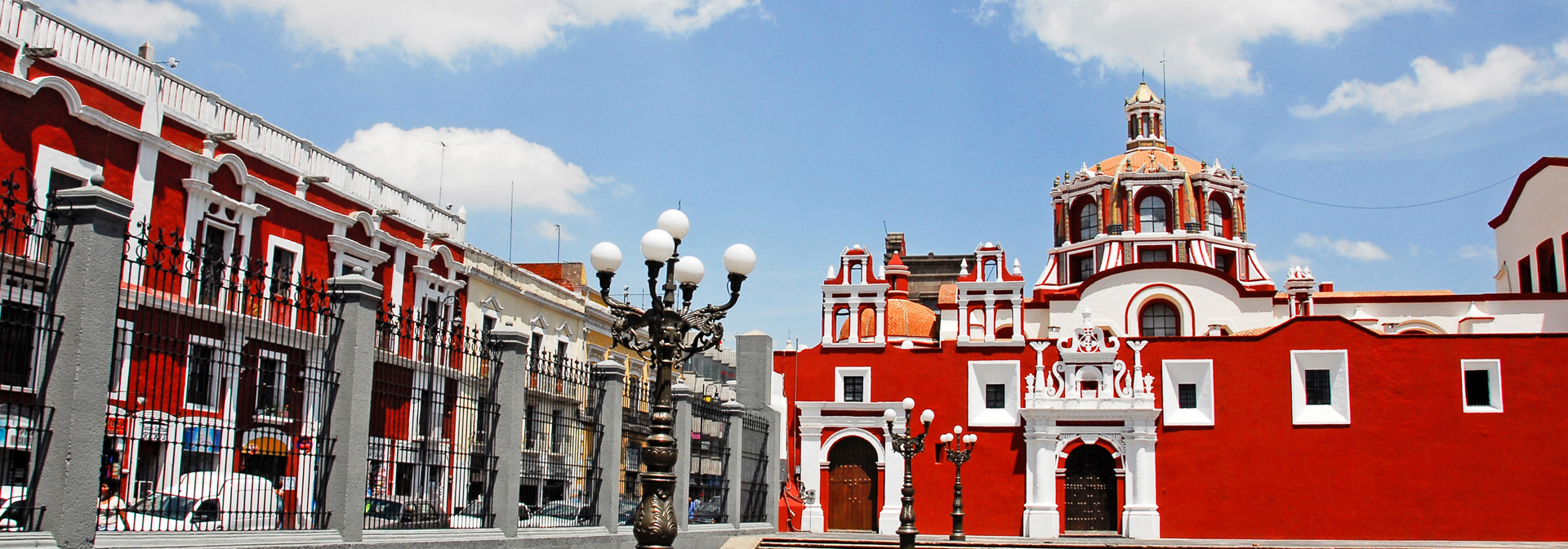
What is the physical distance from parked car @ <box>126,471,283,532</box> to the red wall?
74.0ft

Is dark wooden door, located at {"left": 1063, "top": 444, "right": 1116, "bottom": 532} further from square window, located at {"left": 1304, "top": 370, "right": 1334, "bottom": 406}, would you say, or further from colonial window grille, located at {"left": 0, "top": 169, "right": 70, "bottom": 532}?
colonial window grille, located at {"left": 0, "top": 169, "right": 70, "bottom": 532}

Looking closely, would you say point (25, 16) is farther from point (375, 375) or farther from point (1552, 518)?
point (1552, 518)

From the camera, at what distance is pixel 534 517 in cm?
1154

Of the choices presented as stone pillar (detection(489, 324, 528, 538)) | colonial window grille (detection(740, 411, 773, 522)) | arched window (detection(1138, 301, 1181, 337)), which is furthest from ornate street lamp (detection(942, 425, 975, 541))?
stone pillar (detection(489, 324, 528, 538))

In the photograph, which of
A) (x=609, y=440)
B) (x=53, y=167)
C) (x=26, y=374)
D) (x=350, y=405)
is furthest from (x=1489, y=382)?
(x=26, y=374)

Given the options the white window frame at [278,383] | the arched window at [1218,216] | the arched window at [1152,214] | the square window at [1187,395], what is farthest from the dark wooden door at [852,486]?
the white window frame at [278,383]

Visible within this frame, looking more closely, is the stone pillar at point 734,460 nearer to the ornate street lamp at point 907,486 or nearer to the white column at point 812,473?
the ornate street lamp at point 907,486

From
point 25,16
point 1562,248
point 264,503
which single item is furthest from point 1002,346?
point 264,503

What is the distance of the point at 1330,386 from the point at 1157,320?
209 inches

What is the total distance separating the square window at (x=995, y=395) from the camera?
3000 cm

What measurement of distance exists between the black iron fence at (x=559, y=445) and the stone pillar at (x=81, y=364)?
455 cm

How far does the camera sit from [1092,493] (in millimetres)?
29172

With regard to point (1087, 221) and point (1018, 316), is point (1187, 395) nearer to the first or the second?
point (1018, 316)

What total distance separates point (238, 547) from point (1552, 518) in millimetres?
28207
